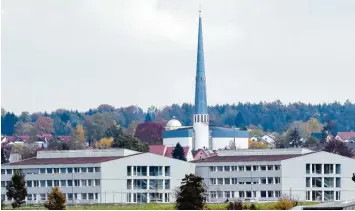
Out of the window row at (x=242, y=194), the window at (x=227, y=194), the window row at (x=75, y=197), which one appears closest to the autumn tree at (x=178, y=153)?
the window at (x=227, y=194)

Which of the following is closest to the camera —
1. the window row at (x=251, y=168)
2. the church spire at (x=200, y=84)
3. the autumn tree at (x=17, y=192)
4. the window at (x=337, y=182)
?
the autumn tree at (x=17, y=192)

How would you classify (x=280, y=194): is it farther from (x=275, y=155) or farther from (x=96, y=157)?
(x=96, y=157)

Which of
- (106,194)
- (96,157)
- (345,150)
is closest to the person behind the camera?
(106,194)

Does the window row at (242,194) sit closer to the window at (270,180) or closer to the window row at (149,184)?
the window at (270,180)

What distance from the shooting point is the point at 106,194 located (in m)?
104

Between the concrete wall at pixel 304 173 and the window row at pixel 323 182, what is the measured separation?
284 mm

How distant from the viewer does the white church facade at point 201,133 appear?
6663 inches

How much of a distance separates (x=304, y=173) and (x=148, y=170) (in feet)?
37.6

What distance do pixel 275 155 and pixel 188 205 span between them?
42648 millimetres

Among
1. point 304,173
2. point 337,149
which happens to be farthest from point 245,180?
point 337,149

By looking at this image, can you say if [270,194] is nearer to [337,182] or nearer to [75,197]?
[337,182]

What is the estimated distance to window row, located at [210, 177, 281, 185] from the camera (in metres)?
109

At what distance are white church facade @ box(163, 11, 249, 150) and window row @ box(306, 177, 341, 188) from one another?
189 feet

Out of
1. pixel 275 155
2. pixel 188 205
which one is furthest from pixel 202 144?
pixel 188 205
